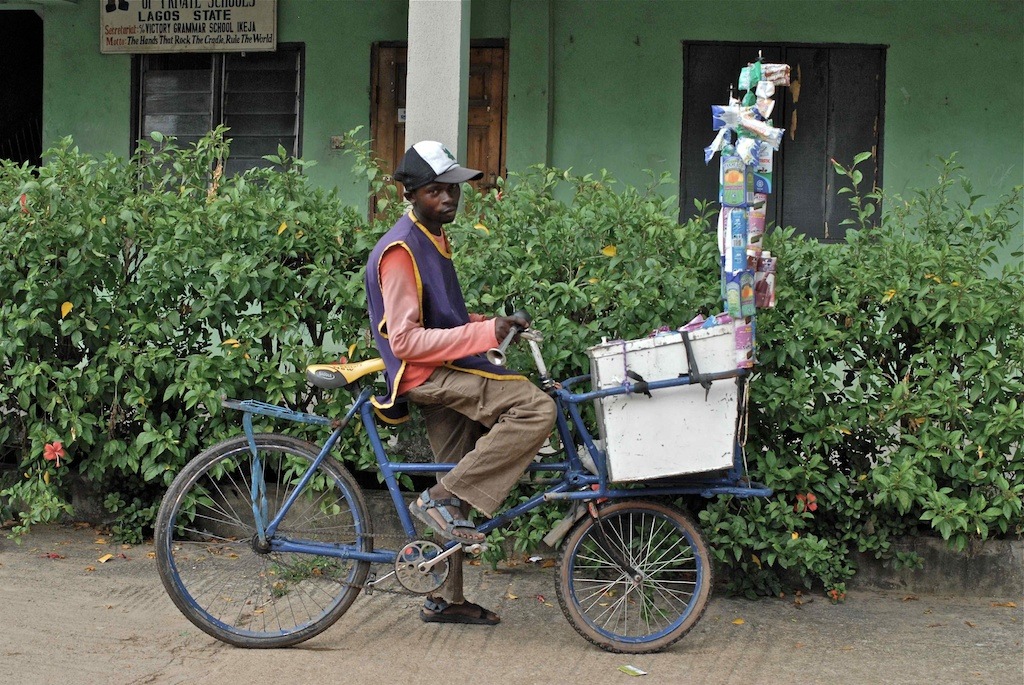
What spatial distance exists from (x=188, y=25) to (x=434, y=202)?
590 cm

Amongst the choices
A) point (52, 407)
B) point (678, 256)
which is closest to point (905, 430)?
point (678, 256)

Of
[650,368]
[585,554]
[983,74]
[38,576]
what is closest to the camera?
[650,368]

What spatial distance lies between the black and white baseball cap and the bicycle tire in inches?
52.5

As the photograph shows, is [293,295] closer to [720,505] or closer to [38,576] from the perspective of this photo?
[38,576]

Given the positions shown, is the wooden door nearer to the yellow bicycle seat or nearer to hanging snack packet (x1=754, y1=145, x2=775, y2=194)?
hanging snack packet (x1=754, y1=145, x2=775, y2=194)

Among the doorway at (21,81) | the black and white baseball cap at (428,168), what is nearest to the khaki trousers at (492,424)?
the black and white baseball cap at (428,168)

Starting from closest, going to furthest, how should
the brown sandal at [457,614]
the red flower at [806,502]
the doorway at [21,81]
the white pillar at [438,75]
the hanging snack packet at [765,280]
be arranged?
the hanging snack packet at [765,280] → the brown sandal at [457,614] → the red flower at [806,502] → the white pillar at [438,75] → the doorway at [21,81]

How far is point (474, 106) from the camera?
29.2ft

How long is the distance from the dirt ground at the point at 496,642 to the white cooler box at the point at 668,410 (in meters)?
0.74

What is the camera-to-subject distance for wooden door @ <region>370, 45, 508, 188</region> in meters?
8.89

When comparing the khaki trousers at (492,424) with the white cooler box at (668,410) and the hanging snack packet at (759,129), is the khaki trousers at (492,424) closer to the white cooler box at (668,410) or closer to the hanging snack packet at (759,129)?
the white cooler box at (668,410)

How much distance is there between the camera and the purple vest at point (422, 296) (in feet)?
13.2

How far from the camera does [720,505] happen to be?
185 inches

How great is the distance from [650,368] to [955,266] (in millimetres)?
1505
